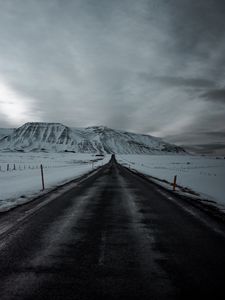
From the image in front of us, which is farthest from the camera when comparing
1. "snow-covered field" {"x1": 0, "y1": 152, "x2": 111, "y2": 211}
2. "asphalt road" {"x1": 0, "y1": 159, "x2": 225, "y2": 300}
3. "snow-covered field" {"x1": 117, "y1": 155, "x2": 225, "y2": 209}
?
"snow-covered field" {"x1": 117, "y1": 155, "x2": 225, "y2": 209}

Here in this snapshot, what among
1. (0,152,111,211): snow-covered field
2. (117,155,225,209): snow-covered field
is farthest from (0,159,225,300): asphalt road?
(117,155,225,209): snow-covered field

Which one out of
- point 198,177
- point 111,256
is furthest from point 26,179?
point 198,177

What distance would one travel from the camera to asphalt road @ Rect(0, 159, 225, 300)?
3.26 meters

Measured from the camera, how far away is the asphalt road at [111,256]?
3264mm

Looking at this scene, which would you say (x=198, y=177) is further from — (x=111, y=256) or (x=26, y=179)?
(x=111, y=256)

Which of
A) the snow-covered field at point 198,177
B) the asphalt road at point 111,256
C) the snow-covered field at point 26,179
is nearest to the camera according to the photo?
the asphalt road at point 111,256

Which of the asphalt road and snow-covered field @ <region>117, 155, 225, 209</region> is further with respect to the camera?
snow-covered field @ <region>117, 155, 225, 209</region>

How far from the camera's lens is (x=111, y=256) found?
14.4ft

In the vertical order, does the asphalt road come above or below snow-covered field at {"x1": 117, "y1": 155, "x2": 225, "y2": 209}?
above

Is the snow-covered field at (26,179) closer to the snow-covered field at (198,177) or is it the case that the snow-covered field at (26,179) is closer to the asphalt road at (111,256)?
the asphalt road at (111,256)

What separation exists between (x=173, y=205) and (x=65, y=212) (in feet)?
14.9

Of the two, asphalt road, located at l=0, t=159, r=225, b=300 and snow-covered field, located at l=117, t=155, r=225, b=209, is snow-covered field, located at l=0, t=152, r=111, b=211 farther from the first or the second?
snow-covered field, located at l=117, t=155, r=225, b=209

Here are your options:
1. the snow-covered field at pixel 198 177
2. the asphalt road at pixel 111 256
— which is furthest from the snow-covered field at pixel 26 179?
the snow-covered field at pixel 198 177

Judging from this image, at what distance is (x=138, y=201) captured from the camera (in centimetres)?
1014
